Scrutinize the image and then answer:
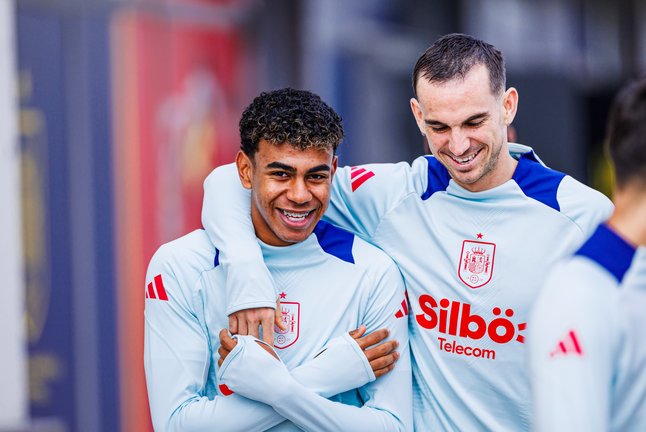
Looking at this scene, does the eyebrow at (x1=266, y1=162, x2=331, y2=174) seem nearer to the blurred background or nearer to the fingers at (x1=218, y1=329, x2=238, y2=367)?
the fingers at (x1=218, y1=329, x2=238, y2=367)

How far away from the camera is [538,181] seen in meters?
3.14

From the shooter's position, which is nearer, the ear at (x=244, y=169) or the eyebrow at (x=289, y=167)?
the eyebrow at (x=289, y=167)

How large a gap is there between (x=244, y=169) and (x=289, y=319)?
1.69 ft

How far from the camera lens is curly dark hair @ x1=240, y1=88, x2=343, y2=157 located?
2.98 metres

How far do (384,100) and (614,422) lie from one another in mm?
6738

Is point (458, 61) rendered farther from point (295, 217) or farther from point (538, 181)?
point (295, 217)

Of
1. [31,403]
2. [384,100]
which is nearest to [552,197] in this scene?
[31,403]

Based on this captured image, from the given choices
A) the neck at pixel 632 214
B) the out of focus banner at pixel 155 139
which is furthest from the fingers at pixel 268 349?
the out of focus banner at pixel 155 139

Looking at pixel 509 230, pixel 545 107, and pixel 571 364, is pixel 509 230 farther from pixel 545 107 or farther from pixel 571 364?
pixel 545 107

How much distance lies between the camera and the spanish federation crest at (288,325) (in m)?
3.05

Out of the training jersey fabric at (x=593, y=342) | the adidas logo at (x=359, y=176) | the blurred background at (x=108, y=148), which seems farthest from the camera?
the blurred background at (x=108, y=148)

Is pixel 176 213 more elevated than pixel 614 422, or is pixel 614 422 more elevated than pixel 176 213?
pixel 176 213

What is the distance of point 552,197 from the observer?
121 inches

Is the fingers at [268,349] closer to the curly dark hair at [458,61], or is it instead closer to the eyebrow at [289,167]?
the eyebrow at [289,167]
